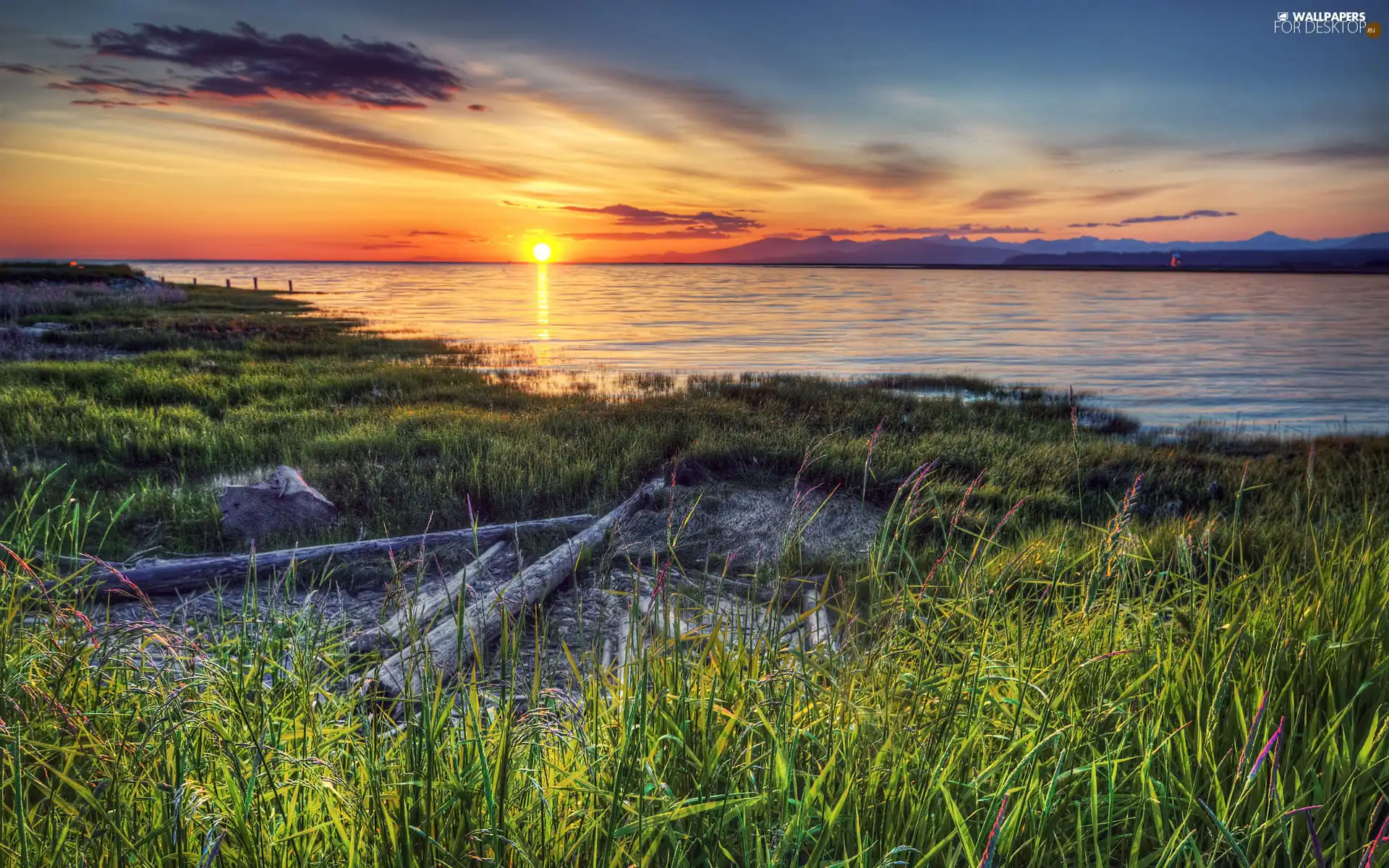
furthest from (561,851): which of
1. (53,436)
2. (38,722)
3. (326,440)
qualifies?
(53,436)

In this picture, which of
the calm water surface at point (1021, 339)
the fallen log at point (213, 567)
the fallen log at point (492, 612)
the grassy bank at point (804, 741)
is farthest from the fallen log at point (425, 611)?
the calm water surface at point (1021, 339)

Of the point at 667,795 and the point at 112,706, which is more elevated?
the point at 667,795

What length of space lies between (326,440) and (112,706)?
987 cm

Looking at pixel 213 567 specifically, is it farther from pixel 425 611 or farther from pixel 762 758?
pixel 762 758

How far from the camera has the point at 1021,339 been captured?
3916 centimetres

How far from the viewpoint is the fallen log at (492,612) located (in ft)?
13.4

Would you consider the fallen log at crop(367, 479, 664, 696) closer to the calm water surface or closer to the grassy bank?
the grassy bank

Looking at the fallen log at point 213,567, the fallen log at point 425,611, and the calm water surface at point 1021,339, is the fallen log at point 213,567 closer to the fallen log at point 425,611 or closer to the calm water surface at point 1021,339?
the fallen log at point 425,611

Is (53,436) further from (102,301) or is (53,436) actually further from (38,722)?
(102,301)

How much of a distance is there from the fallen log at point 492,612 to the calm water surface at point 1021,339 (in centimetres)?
1729

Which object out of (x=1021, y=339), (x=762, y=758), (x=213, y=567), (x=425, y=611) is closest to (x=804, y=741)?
(x=762, y=758)

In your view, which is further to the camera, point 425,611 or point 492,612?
point 492,612

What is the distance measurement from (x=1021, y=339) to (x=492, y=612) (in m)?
39.1

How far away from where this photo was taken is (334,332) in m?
34.2
